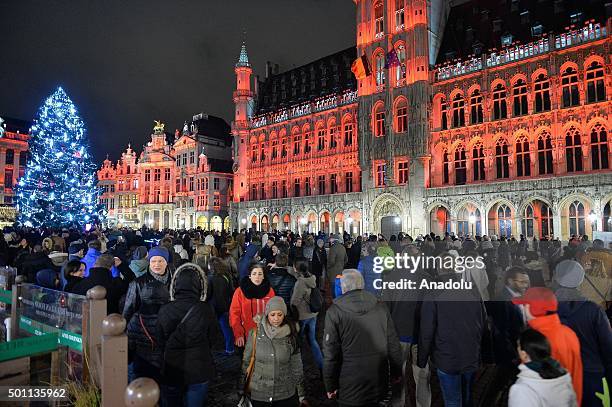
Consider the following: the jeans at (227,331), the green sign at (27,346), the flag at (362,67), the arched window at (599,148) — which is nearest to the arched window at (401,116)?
the flag at (362,67)

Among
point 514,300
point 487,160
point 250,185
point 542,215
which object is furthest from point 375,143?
point 514,300

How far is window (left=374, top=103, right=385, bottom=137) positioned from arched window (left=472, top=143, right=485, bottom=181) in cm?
713

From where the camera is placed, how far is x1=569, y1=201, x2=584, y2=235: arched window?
82.4ft

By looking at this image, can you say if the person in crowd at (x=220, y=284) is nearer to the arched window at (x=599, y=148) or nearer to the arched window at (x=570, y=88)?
the arched window at (x=599, y=148)

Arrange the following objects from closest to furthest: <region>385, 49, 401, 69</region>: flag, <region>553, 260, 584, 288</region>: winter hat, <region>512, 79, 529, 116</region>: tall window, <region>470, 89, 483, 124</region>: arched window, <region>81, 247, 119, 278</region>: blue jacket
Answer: <region>553, 260, 584, 288</region>: winter hat < <region>81, 247, 119, 278</region>: blue jacket < <region>512, 79, 529, 116</region>: tall window < <region>470, 89, 483, 124</region>: arched window < <region>385, 49, 401, 69</region>: flag

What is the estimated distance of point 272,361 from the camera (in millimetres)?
3928

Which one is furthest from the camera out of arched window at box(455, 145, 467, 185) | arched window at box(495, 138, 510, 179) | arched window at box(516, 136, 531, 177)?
arched window at box(455, 145, 467, 185)

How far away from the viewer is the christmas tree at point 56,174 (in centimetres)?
2814

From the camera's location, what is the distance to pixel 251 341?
13.2ft

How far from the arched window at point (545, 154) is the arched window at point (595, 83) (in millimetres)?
3061

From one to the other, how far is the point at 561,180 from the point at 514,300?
25.0 meters

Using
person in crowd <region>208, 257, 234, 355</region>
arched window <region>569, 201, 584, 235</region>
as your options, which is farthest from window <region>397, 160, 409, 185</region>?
person in crowd <region>208, 257, 234, 355</region>

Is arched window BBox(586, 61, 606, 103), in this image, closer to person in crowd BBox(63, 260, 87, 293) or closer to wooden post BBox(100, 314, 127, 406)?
person in crowd BBox(63, 260, 87, 293)

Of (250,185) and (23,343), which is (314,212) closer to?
(250,185)
